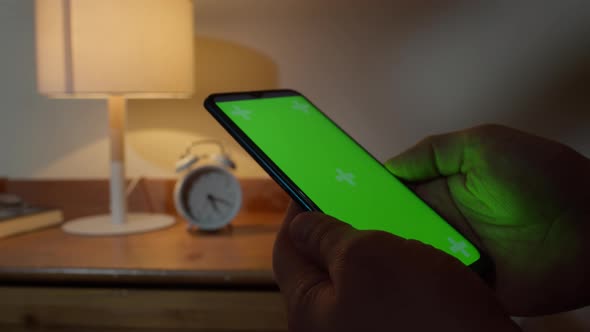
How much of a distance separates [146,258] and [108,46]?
326mm

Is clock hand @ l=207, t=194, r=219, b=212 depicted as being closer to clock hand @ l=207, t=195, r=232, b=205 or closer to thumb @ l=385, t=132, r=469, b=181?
clock hand @ l=207, t=195, r=232, b=205

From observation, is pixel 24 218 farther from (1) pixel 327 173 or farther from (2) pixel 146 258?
(1) pixel 327 173

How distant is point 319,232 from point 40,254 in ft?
1.72

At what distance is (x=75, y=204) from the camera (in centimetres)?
118

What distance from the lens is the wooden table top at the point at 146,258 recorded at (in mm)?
781

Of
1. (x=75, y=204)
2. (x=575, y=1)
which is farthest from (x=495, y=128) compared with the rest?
(x=75, y=204)

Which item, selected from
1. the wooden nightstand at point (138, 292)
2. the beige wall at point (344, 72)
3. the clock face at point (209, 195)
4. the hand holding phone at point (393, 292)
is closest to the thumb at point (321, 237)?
the hand holding phone at point (393, 292)

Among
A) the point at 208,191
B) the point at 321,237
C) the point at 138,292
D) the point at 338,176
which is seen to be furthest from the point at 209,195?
the point at 321,237

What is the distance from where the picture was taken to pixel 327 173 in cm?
69

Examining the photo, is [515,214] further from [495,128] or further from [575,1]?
[575,1]

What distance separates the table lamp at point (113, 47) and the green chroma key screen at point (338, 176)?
0.78 ft

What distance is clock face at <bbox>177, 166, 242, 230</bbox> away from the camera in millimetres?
995

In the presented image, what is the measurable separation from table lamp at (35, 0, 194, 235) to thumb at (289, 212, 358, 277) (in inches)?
17.9

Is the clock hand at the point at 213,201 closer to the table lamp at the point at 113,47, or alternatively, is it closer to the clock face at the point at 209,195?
the clock face at the point at 209,195
